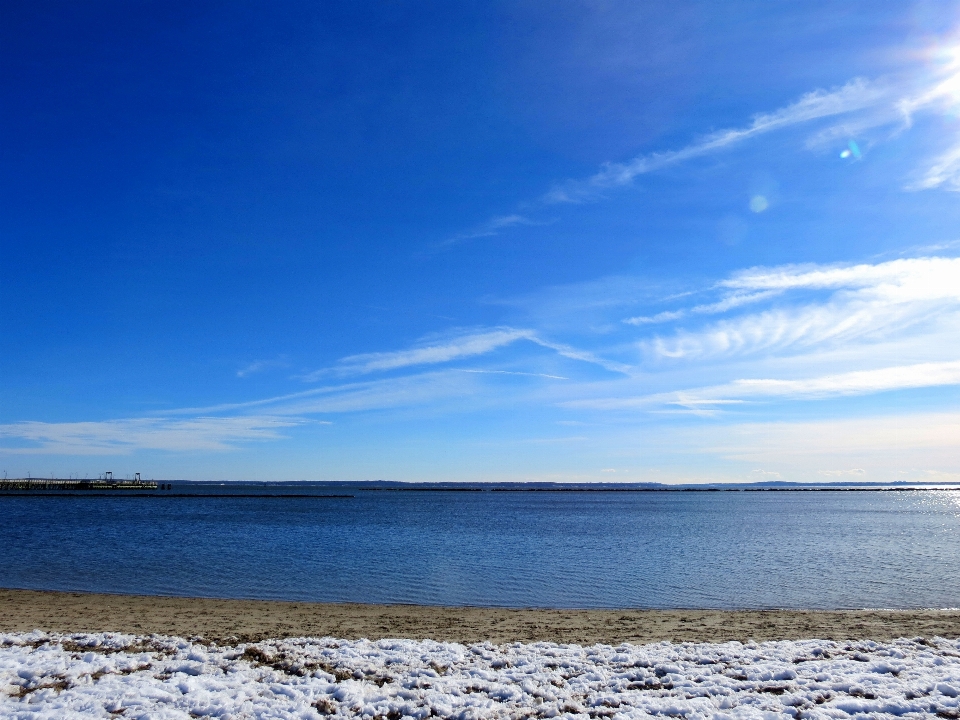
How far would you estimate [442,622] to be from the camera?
55.3ft

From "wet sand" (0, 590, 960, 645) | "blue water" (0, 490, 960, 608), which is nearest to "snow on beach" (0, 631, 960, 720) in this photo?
"wet sand" (0, 590, 960, 645)

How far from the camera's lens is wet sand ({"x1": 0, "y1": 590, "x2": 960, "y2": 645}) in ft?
47.0

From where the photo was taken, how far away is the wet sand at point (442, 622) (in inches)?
563

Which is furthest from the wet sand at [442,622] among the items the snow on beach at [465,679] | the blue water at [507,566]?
the blue water at [507,566]

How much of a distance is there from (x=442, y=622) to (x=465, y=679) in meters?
7.18

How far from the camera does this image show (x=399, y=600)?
72.5ft

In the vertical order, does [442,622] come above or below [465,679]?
below

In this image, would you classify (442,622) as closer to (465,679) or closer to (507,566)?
(465,679)

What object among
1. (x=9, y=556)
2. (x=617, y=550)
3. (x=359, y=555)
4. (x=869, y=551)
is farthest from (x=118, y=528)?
(x=869, y=551)

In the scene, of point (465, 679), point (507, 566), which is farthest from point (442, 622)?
point (507, 566)

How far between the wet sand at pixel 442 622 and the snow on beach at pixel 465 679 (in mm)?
2061

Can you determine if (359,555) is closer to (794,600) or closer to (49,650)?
(794,600)

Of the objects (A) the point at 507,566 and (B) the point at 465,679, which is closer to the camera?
(B) the point at 465,679

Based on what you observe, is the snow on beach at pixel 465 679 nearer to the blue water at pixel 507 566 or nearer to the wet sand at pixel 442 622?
the wet sand at pixel 442 622
